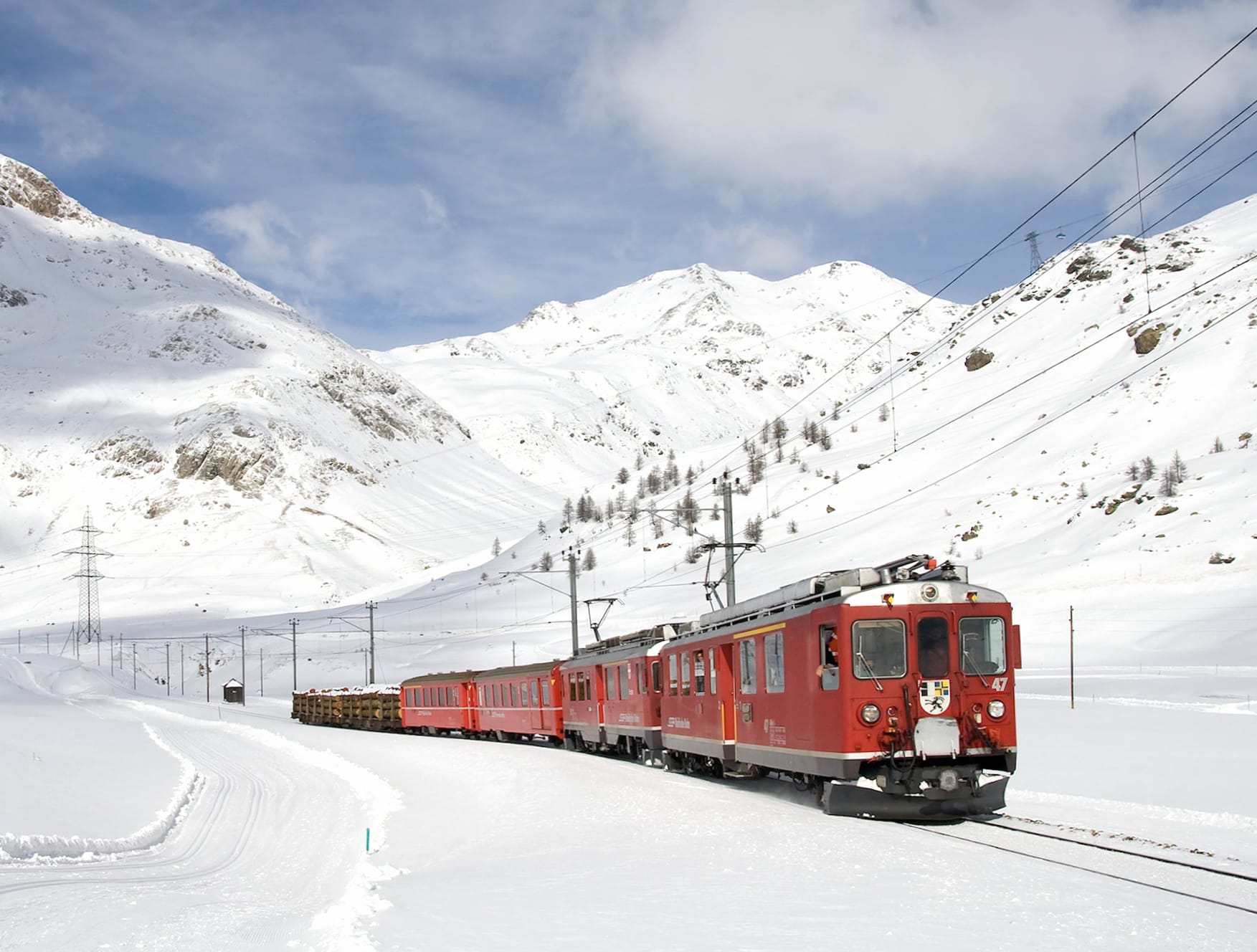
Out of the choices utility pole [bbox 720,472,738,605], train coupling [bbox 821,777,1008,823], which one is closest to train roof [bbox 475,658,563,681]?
utility pole [bbox 720,472,738,605]

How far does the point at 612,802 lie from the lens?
1892cm

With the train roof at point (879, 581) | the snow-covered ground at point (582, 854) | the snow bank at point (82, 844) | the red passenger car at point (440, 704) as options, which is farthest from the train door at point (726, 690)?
the red passenger car at point (440, 704)

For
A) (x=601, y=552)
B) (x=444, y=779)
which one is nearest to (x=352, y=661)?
(x=601, y=552)

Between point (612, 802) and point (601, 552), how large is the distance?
8662 centimetres

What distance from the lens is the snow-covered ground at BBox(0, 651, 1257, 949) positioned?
30.0 feet

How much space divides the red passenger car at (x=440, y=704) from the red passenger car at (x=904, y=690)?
3041cm

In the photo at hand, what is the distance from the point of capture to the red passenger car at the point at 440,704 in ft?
152

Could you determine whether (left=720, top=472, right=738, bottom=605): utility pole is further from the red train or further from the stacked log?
the stacked log

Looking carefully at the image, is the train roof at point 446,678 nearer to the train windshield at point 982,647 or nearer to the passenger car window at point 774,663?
the passenger car window at point 774,663

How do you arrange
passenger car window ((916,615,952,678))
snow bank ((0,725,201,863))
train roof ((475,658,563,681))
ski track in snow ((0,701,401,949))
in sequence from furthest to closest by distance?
1. train roof ((475,658,563,681))
2. passenger car window ((916,615,952,678))
3. snow bank ((0,725,201,863))
4. ski track in snow ((0,701,401,949))

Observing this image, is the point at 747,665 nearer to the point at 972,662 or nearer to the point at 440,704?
the point at 972,662

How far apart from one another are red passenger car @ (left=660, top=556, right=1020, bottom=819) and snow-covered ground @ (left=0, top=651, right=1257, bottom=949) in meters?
0.83

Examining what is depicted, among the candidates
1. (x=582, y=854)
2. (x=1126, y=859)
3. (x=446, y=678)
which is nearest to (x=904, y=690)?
(x=1126, y=859)

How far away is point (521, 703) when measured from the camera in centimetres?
3991
